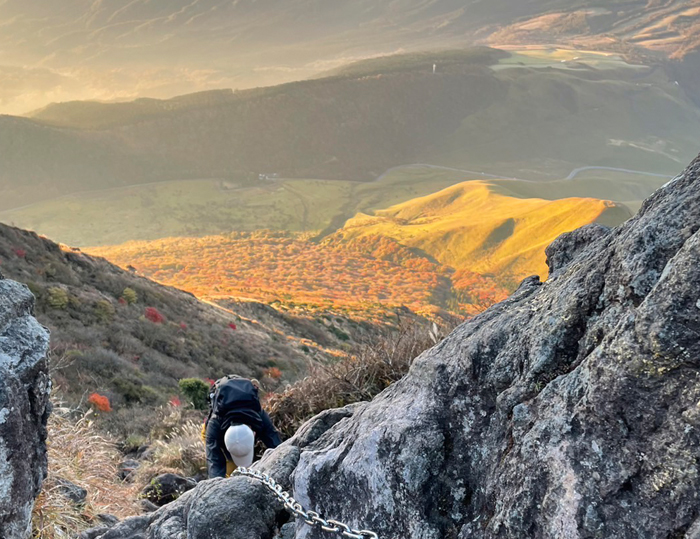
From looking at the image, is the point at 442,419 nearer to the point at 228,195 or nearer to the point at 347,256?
the point at 347,256

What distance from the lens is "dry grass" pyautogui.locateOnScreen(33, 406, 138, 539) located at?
4215 millimetres

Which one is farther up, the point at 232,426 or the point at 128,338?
the point at 232,426

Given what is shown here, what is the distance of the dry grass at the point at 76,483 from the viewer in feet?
13.8

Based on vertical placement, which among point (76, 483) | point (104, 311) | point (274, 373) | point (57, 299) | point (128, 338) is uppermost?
point (76, 483)

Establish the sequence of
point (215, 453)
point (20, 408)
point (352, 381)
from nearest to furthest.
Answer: point (20, 408) → point (215, 453) → point (352, 381)

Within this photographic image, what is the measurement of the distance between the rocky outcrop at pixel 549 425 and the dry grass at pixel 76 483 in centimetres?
149

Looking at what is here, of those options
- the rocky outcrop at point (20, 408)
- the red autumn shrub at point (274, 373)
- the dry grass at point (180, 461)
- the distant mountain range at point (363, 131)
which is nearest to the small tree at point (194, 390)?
the red autumn shrub at point (274, 373)

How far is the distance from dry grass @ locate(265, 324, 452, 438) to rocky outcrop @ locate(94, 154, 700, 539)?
260 centimetres

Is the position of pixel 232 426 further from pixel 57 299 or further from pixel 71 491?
pixel 57 299

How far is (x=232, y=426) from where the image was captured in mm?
4629

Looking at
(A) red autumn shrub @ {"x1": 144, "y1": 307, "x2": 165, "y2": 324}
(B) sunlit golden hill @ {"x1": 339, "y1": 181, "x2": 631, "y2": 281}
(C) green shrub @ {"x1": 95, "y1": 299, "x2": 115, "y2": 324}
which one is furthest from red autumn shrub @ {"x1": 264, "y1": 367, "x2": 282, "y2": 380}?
(B) sunlit golden hill @ {"x1": 339, "y1": 181, "x2": 631, "y2": 281}

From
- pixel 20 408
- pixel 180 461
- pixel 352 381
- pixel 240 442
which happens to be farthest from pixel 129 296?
pixel 20 408

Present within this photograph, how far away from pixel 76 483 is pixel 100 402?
309 inches

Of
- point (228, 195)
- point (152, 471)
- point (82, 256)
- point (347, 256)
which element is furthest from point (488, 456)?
point (228, 195)
